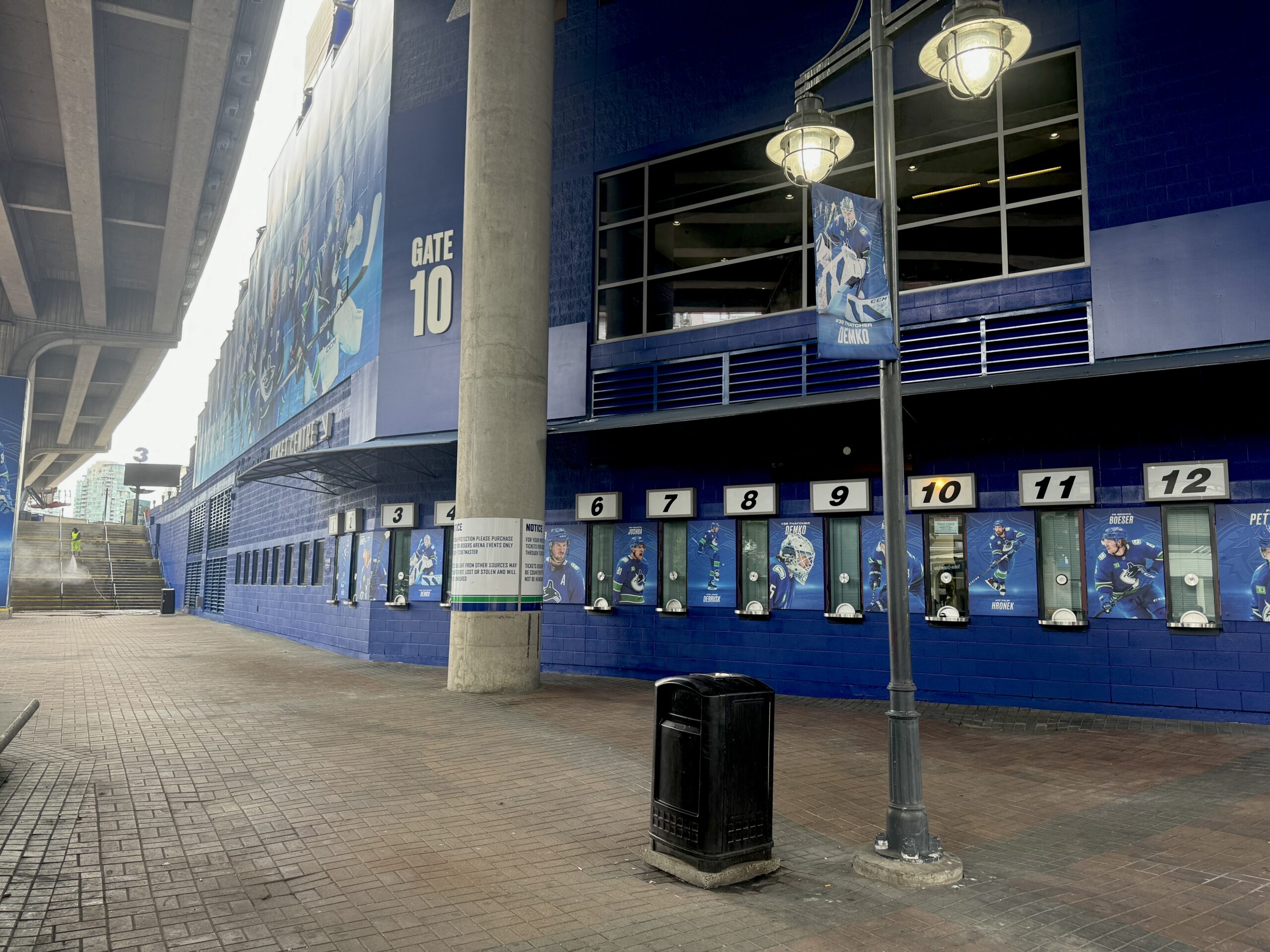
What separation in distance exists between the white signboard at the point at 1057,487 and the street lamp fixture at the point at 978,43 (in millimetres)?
6550

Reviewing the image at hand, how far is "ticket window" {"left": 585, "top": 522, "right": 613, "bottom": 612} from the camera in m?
15.4

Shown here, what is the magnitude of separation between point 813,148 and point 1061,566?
7.00 meters

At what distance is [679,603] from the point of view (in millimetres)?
14461

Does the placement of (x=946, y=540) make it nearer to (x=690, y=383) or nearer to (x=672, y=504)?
(x=672, y=504)

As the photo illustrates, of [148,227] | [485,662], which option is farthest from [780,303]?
[148,227]

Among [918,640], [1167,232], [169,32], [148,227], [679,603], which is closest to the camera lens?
[1167,232]

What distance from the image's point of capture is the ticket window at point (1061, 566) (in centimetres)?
1134

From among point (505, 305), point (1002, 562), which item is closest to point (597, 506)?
point (505, 305)

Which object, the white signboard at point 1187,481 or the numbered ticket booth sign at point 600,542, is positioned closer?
the white signboard at point 1187,481

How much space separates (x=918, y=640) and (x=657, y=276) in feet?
24.7

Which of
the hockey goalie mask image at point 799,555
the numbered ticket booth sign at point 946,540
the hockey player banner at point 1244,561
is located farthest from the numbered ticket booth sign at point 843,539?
the hockey player banner at point 1244,561

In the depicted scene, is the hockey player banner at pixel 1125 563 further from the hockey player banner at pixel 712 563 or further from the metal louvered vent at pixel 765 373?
the hockey player banner at pixel 712 563

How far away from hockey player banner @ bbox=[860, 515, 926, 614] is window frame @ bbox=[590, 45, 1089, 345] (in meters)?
3.39

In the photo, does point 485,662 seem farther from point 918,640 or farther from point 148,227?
point 148,227
